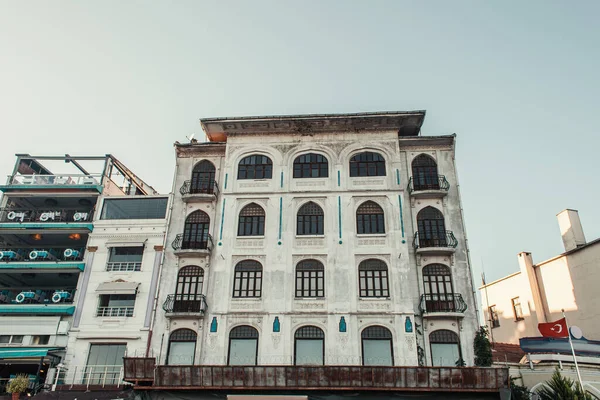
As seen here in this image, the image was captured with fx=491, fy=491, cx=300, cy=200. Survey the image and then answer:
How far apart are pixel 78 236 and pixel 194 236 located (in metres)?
8.32

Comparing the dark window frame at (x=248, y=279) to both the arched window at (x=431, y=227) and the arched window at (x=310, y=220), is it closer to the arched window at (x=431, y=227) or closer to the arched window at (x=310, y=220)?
the arched window at (x=310, y=220)

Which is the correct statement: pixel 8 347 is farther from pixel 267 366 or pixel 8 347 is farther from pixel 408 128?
pixel 408 128

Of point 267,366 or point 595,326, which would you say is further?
point 595,326

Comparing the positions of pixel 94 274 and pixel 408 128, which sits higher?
pixel 408 128

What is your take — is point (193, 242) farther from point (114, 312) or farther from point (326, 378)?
point (326, 378)

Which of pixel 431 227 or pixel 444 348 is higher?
pixel 431 227

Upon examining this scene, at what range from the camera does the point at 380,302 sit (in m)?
25.4

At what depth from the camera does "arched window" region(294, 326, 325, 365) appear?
2450cm

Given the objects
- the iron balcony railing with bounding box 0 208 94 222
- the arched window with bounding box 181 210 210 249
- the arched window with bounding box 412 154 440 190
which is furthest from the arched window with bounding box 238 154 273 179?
the iron balcony railing with bounding box 0 208 94 222

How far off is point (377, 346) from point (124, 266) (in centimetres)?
1492

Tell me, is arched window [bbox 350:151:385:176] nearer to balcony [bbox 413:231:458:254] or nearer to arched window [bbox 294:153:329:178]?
arched window [bbox 294:153:329:178]

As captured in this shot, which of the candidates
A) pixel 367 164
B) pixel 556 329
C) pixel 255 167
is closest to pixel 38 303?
pixel 255 167

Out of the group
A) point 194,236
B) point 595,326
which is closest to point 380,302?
point 194,236

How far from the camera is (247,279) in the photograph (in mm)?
26625
